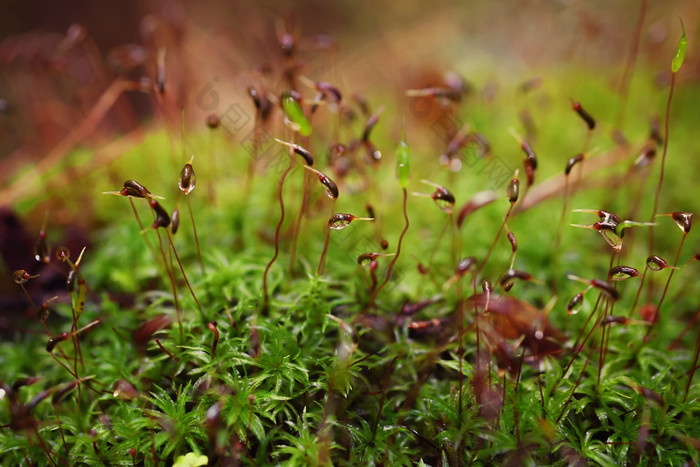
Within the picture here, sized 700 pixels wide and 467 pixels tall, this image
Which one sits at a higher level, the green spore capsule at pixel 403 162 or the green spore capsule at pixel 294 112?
the green spore capsule at pixel 294 112

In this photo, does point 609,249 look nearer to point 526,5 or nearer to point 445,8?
point 526,5

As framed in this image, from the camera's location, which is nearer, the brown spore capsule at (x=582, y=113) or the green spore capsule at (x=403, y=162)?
the green spore capsule at (x=403, y=162)

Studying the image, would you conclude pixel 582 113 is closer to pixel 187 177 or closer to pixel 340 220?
pixel 340 220

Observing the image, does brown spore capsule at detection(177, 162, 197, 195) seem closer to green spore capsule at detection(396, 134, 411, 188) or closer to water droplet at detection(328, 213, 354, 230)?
water droplet at detection(328, 213, 354, 230)

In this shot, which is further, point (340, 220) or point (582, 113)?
point (582, 113)

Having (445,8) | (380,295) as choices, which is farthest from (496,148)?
(445,8)

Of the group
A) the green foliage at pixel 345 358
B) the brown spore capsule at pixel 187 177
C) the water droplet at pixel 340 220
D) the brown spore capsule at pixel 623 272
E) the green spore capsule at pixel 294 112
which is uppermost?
the green spore capsule at pixel 294 112

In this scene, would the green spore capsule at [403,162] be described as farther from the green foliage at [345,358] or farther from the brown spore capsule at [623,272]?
the brown spore capsule at [623,272]

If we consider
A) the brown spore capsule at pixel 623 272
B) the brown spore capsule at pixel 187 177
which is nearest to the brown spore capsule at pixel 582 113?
the brown spore capsule at pixel 623 272

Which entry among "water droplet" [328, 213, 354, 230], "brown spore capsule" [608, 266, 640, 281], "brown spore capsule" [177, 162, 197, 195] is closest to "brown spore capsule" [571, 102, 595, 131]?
"brown spore capsule" [608, 266, 640, 281]

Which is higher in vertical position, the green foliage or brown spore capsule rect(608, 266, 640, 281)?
brown spore capsule rect(608, 266, 640, 281)

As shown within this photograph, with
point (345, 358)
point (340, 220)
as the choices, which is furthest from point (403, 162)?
point (345, 358)
